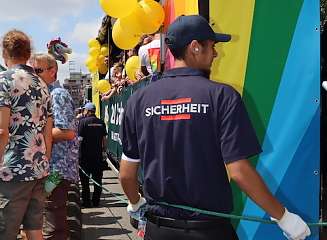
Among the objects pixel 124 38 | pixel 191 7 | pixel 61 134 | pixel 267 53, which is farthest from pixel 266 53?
pixel 124 38

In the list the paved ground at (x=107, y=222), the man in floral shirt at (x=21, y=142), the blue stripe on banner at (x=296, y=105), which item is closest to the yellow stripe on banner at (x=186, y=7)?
the blue stripe on banner at (x=296, y=105)

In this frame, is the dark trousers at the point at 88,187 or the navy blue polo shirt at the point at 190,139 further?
the dark trousers at the point at 88,187

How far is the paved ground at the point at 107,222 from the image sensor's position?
6066 mm

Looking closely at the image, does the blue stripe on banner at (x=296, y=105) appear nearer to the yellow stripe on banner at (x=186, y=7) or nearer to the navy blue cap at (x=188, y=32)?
the yellow stripe on banner at (x=186, y=7)

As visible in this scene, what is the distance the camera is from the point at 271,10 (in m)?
3.01

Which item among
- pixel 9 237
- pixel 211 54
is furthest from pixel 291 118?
pixel 9 237

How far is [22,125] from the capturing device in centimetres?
337

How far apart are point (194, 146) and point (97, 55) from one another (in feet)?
30.6

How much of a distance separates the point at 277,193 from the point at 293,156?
0.24 meters

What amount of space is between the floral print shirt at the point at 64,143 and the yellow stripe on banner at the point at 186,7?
3.96ft

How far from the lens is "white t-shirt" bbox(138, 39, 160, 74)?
4.87 m

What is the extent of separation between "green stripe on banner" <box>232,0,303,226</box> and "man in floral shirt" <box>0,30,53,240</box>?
4.64ft

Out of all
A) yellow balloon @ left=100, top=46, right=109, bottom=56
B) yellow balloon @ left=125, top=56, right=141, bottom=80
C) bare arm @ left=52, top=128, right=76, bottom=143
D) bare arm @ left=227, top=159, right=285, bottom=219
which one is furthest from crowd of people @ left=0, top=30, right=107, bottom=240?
yellow balloon @ left=100, top=46, right=109, bottom=56

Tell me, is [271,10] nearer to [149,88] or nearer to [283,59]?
[283,59]
